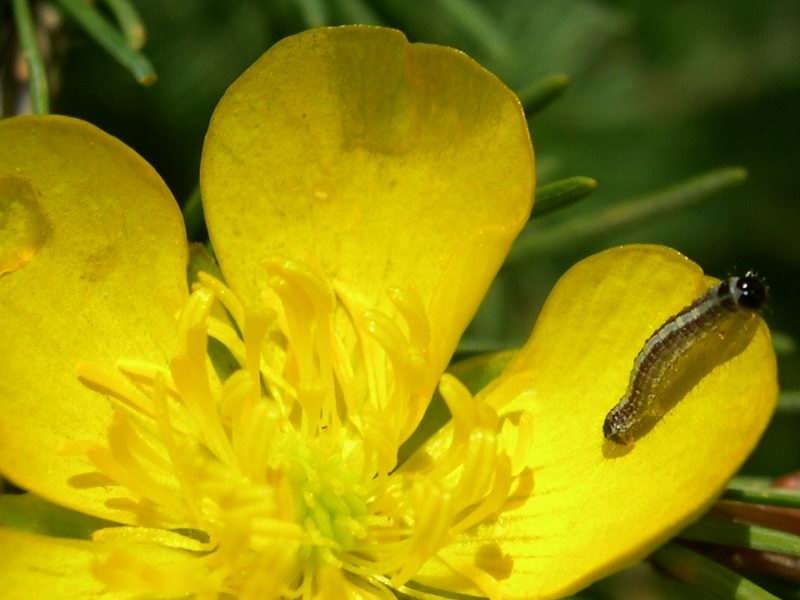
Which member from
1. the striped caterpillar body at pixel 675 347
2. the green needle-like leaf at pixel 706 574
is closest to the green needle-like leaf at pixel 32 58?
the striped caterpillar body at pixel 675 347

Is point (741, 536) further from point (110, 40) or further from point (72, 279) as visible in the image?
point (110, 40)

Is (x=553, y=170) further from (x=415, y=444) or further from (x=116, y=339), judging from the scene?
(x=116, y=339)

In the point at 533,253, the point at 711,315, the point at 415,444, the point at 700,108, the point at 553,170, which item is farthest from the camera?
the point at 700,108

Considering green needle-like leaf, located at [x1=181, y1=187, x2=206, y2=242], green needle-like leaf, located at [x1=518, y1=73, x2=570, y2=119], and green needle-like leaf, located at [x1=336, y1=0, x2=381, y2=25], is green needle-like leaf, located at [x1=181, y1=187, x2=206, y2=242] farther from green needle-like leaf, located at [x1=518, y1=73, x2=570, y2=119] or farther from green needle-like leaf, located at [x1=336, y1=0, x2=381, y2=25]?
green needle-like leaf, located at [x1=336, y1=0, x2=381, y2=25]

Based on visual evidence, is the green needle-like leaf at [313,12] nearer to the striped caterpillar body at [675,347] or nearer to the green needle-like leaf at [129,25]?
the green needle-like leaf at [129,25]

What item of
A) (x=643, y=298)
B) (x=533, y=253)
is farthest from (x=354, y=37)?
(x=533, y=253)

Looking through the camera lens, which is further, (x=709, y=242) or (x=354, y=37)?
(x=709, y=242)

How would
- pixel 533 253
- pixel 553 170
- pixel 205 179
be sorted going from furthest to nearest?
1. pixel 553 170
2. pixel 533 253
3. pixel 205 179
